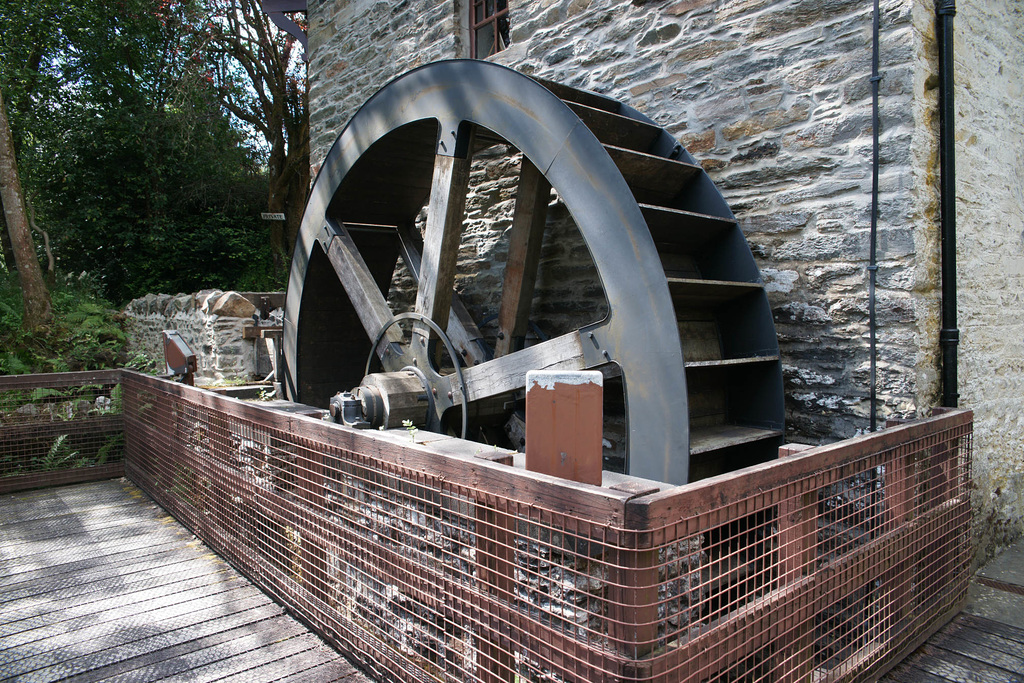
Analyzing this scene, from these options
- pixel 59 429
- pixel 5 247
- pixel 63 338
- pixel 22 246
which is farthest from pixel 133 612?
pixel 5 247

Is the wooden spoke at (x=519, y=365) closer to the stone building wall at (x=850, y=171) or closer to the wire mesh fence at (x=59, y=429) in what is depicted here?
the stone building wall at (x=850, y=171)

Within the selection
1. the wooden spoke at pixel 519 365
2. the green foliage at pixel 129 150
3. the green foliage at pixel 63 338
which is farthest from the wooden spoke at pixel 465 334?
the green foliage at pixel 129 150

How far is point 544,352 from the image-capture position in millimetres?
3039

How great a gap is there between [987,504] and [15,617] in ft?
13.5

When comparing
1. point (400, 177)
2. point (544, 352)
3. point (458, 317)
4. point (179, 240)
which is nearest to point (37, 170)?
point (179, 240)

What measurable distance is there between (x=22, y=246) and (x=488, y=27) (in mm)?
6774

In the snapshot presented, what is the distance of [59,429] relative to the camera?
4383 millimetres

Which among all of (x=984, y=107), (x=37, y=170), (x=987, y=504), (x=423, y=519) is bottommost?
(x=987, y=504)

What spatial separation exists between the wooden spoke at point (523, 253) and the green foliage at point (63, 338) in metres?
6.22

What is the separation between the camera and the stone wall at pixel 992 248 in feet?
9.87

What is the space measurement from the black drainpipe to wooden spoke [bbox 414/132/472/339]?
2.14m

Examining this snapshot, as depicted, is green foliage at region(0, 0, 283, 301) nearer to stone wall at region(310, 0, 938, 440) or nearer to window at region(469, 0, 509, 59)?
window at region(469, 0, 509, 59)

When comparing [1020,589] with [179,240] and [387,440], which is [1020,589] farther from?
[179,240]

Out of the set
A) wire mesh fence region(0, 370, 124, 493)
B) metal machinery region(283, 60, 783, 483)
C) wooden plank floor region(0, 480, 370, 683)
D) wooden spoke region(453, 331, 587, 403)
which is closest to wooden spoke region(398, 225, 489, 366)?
metal machinery region(283, 60, 783, 483)
